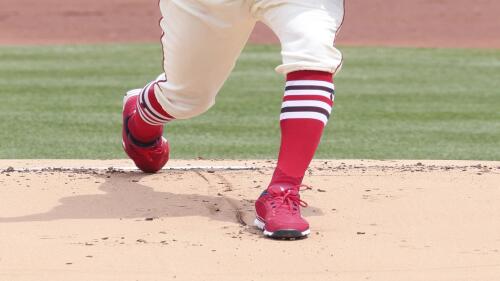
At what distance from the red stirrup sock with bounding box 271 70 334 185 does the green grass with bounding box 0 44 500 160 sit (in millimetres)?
2589

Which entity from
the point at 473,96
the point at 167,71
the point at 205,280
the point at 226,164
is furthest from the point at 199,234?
the point at 473,96

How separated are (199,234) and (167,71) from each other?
89 centimetres

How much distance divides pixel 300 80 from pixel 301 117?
128 millimetres

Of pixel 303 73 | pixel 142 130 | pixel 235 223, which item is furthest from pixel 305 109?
pixel 142 130

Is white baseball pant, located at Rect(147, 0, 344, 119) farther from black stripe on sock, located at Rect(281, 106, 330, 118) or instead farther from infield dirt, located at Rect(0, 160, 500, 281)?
infield dirt, located at Rect(0, 160, 500, 281)

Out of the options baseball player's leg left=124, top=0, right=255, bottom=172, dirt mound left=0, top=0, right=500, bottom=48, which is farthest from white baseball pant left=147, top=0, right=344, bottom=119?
dirt mound left=0, top=0, right=500, bottom=48

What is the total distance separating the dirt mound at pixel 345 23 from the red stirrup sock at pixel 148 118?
10.5 m

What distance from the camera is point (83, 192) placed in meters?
4.55

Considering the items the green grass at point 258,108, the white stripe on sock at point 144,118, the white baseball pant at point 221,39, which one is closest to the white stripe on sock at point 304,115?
the white baseball pant at point 221,39

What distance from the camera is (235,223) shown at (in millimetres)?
3953

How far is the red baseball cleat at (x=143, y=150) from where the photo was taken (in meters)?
4.97

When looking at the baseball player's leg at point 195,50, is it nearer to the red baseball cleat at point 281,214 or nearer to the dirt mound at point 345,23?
the red baseball cleat at point 281,214

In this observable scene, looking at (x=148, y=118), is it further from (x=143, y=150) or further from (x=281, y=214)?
(x=281, y=214)

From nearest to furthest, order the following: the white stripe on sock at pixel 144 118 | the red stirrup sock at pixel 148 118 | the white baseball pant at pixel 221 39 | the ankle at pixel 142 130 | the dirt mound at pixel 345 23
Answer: the white baseball pant at pixel 221 39
the red stirrup sock at pixel 148 118
the white stripe on sock at pixel 144 118
the ankle at pixel 142 130
the dirt mound at pixel 345 23
